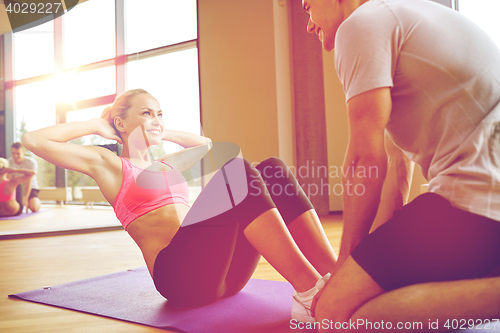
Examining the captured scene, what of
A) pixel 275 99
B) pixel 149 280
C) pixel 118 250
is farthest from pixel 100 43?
pixel 149 280

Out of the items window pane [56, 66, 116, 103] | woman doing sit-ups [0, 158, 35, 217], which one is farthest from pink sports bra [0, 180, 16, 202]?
window pane [56, 66, 116, 103]

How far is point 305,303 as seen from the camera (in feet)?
3.32

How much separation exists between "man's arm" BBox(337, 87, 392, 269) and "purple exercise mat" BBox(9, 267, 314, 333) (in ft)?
1.37

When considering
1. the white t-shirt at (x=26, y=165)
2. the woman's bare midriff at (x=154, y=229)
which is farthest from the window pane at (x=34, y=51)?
the woman's bare midriff at (x=154, y=229)

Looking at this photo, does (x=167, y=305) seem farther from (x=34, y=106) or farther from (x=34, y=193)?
(x=34, y=193)

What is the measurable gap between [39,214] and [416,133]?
5019 mm

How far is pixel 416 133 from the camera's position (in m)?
0.79

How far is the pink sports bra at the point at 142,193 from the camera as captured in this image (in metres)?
1.25

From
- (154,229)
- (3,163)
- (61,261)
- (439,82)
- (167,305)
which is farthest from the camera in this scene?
(3,163)

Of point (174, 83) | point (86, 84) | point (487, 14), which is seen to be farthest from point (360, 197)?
point (86, 84)

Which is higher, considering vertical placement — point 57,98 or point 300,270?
point 57,98

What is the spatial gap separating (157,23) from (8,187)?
8.79 ft

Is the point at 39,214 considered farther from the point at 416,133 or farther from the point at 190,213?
the point at 416,133

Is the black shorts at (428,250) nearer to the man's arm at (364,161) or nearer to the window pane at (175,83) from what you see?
the man's arm at (364,161)
